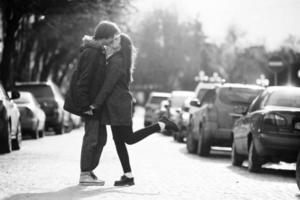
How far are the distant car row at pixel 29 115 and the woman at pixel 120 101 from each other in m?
7.29

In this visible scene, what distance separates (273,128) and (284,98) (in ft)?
3.91

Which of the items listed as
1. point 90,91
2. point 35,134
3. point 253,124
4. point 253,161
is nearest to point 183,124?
point 35,134

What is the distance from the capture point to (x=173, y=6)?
9569 centimetres

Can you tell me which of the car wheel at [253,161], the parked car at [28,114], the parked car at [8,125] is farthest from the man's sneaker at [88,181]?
the parked car at [28,114]

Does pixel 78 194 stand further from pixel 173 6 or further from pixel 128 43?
pixel 173 6

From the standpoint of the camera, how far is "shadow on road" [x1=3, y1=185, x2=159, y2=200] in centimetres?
970

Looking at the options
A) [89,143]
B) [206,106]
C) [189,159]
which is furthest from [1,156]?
[89,143]

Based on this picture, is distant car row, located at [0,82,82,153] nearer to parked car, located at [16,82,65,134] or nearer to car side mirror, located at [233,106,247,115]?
parked car, located at [16,82,65,134]

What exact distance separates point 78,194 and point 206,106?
34.6ft

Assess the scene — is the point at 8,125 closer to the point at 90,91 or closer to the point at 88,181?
the point at 90,91

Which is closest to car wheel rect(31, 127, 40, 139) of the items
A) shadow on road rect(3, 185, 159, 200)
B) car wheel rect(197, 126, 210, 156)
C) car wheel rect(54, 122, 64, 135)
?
car wheel rect(54, 122, 64, 135)

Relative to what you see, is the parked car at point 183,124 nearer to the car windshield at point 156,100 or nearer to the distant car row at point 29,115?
the distant car row at point 29,115

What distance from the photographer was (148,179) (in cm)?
1258

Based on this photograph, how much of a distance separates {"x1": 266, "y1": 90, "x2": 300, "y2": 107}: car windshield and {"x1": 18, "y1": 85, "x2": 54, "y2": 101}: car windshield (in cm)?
1639
